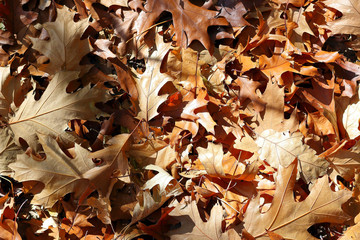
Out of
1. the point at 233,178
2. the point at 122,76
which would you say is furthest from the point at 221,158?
the point at 122,76

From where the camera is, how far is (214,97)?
1.42 m

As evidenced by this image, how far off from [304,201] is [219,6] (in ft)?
2.83

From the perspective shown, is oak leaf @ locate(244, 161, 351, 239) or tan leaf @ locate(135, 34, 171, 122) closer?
oak leaf @ locate(244, 161, 351, 239)

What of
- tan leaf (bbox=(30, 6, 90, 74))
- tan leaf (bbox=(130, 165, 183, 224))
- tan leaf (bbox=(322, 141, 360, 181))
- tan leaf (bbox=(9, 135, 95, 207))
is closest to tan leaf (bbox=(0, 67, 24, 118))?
tan leaf (bbox=(30, 6, 90, 74))

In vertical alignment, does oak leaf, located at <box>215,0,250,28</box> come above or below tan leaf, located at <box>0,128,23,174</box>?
above

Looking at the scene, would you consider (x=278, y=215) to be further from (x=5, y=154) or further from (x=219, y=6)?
(x=5, y=154)

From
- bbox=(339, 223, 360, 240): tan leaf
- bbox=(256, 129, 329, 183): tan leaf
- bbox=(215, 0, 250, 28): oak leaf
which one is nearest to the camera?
bbox=(339, 223, 360, 240): tan leaf

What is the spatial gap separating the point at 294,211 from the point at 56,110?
3.14 feet

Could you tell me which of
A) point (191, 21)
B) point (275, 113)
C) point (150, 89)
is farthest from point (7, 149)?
point (275, 113)

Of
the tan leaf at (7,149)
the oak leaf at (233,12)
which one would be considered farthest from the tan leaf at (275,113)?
the tan leaf at (7,149)

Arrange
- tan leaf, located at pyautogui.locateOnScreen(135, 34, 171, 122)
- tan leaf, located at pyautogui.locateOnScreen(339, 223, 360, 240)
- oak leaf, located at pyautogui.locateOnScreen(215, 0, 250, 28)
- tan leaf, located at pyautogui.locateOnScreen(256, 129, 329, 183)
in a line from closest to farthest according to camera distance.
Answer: tan leaf, located at pyautogui.locateOnScreen(339, 223, 360, 240)
tan leaf, located at pyautogui.locateOnScreen(256, 129, 329, 183)
tan leaf, located at pyautogui.locateOnScreen(135, 34, 171, 122)
oak leaf, located at pyautogui.locateOnScreen(215, 0, 250, 28)

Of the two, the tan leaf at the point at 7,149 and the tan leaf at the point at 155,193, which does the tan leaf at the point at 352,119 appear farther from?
the tan leaf at the point at 7,149

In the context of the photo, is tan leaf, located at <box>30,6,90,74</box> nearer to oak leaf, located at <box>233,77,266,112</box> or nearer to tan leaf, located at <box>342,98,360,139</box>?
oak leaf, located at <box>233,77,266,112</box>

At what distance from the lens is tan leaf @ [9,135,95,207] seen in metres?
1.25
